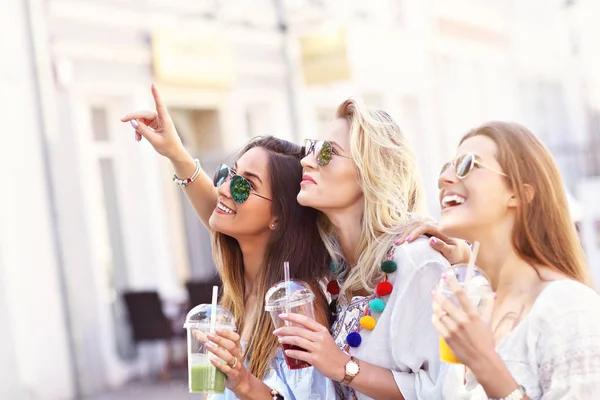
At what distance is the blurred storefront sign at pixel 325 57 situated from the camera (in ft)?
41.2

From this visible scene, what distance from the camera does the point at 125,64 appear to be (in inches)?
415

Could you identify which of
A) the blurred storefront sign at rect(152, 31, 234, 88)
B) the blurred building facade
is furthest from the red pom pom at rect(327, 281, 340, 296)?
the blurred storefront sign at rect(152, 31, 234, 88)

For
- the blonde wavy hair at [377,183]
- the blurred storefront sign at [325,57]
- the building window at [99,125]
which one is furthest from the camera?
the blurred storefront sign at [325,57]

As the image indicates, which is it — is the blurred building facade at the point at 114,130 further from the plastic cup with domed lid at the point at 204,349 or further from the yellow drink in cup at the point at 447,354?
the yellow drink in cup at the point at 447,354

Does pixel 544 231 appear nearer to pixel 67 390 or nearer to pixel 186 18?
pixel 67 390

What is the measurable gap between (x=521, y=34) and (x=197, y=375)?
2143cm

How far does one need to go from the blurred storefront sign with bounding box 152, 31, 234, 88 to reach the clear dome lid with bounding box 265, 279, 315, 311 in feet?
27.8

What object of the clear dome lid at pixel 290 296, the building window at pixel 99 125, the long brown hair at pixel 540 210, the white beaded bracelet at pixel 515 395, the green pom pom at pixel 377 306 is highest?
the building window at pixel 99 125

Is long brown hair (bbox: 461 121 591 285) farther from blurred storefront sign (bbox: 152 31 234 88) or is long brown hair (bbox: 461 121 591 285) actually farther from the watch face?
blurred storefront sign (bbox: 152 31 234 88)

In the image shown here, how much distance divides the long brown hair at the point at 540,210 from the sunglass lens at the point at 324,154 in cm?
79

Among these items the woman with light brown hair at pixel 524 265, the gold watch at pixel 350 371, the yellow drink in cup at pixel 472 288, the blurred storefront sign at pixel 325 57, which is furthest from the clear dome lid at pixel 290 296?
the blurred storefront sign at pixel 325 57

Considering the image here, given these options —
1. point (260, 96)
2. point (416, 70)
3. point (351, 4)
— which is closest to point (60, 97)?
point (260, 96)

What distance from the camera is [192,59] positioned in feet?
37.0

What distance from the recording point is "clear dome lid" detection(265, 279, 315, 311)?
263 centimetres
